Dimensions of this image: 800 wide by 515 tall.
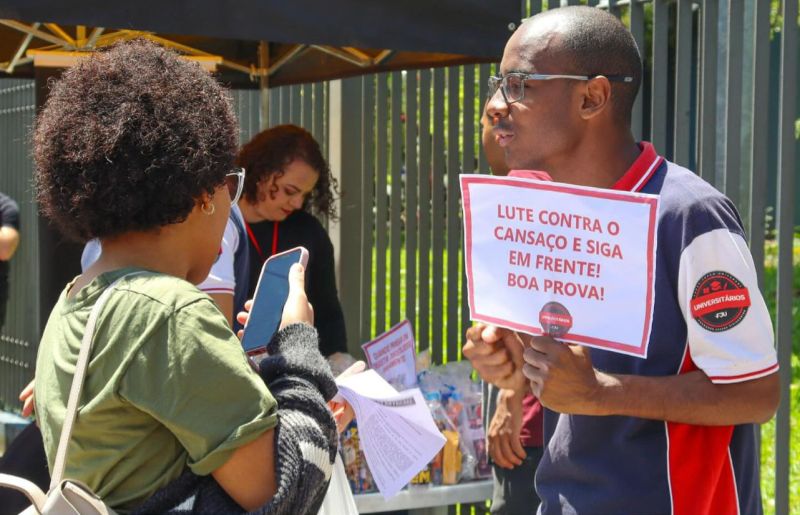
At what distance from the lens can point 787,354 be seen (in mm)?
3428

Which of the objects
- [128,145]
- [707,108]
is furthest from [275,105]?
[128,145]

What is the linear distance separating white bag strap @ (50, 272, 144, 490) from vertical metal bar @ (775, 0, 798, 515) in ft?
7.86

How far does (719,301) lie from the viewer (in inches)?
79.1

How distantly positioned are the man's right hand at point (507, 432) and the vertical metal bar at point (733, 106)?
1.00 meters

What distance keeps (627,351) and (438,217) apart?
314 cm

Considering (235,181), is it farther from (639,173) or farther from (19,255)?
(19,255)

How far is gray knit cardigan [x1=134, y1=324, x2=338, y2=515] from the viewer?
168cm

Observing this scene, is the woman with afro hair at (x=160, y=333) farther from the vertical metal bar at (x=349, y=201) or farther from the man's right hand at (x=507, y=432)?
the vertical metal bar at (x=349, y=201)

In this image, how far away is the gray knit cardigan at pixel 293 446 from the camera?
168cm

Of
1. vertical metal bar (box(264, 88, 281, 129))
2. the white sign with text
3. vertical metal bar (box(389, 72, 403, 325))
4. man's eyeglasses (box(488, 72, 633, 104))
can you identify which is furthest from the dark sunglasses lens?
vertical metal bar (box(264, 88, 281, 129))

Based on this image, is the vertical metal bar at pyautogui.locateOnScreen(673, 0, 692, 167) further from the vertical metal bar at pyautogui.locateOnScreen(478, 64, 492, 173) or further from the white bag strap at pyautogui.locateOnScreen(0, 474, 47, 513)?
the white bag strap at pyautogui.locateOnScreen(0, 474, 47, 513)

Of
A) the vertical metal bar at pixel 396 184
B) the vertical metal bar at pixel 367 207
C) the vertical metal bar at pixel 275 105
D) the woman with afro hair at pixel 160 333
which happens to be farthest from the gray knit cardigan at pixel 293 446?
the vertical metal bar at pixel 275 105

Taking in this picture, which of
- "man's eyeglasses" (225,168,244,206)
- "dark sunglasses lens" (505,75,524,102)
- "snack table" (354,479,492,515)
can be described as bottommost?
"snack table" (354,479,492,515)

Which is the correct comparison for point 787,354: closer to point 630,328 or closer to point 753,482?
point 753,482
